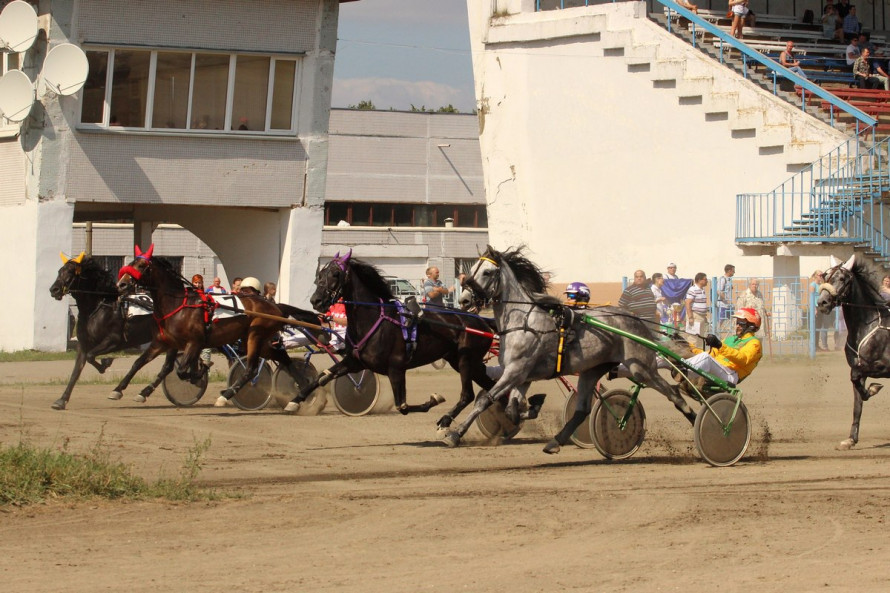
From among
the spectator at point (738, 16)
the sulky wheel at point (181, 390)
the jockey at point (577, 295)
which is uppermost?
the spectator at point (738, 16)

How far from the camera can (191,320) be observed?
15.0 m

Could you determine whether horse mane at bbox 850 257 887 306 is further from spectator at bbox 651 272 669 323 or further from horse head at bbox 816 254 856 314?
spectator at bbox 651 272 669 323

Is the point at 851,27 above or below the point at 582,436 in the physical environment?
above

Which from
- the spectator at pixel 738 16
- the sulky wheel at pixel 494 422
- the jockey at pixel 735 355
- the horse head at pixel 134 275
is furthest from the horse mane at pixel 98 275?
the spectator at pixel 738 16

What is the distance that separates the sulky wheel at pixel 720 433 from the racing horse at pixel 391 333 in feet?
8.25

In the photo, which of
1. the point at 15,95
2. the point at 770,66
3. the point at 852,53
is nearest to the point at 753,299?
the point at 770,66

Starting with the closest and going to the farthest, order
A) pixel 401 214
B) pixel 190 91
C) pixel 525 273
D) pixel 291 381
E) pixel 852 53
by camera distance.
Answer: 1. pixel 525 273
2. pixel 291 381
3. pixel 190 91
4. pixel 852 53
5. pixel 401 214

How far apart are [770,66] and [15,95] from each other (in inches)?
625

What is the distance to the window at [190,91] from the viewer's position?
2348 cm

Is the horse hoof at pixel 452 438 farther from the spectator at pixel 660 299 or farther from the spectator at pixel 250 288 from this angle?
the spectator at pixel 660 299

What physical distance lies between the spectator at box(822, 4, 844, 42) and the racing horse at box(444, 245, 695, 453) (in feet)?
79.2

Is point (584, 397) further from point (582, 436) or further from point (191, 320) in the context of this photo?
point (191, 320)

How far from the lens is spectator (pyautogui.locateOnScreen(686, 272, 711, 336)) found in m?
22.9

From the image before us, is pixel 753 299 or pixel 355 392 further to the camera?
pixel 753 299
